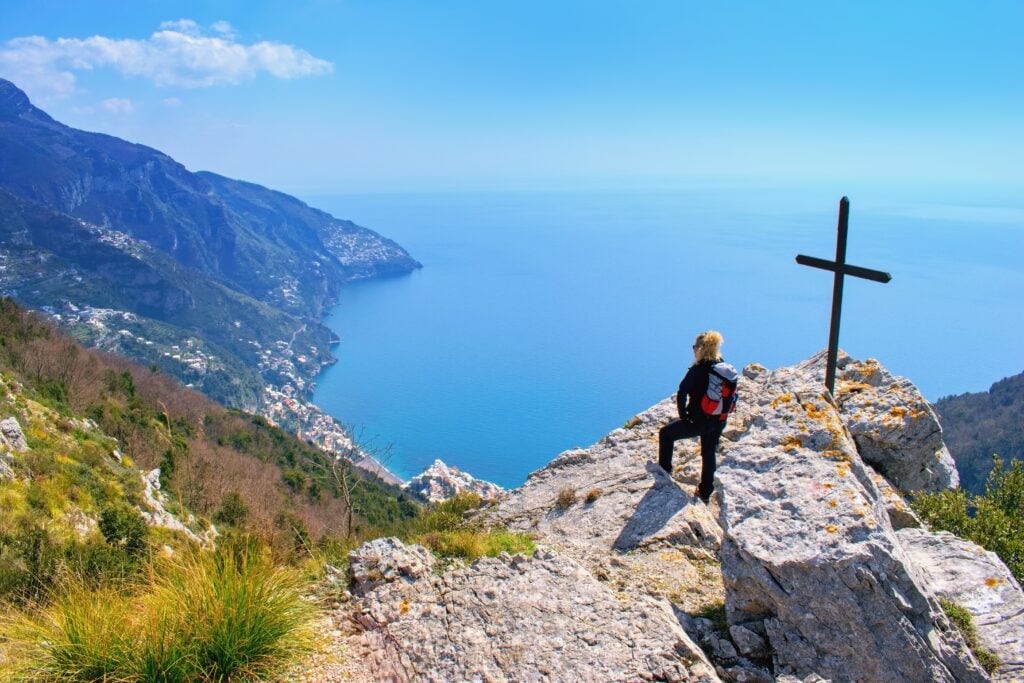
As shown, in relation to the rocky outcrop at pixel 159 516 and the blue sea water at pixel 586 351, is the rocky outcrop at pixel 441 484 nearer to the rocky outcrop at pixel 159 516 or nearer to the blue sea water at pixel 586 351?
the blue sea water at pixel 586 351

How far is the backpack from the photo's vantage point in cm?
654

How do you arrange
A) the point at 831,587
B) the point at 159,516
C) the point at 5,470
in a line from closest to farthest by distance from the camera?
the point at 831,587 → the point at 5,470 → the point at 159,516

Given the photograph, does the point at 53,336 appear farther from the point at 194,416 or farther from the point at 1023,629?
the point at 1023,629

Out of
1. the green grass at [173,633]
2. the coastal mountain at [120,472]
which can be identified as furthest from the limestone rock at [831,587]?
the coastal mountain at [120,472]

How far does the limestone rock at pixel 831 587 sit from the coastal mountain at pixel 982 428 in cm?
5546

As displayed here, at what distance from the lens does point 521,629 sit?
4.32 metres

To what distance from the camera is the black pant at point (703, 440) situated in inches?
261

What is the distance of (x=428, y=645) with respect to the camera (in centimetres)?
429

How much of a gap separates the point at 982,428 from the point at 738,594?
74062mm

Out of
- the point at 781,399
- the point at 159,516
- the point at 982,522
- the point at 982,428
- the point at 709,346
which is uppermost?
the point at 709,346

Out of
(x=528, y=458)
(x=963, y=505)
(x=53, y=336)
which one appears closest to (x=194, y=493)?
(x=53, y=336)

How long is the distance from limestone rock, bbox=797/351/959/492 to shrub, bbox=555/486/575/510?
12.3ft

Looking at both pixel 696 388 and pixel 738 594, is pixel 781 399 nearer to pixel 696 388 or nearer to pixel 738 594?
pixel 696 388

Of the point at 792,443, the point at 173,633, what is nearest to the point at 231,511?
the point at 173,633
